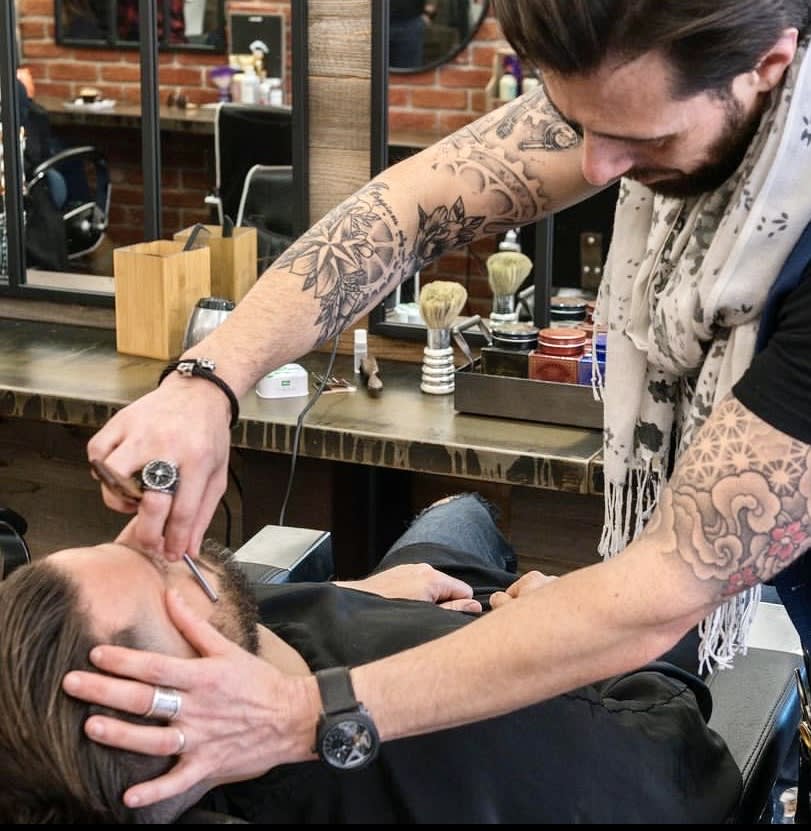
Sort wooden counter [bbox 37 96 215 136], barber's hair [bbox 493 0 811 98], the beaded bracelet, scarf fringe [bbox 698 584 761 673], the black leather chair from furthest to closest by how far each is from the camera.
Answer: wooden counter [bbox 37 96 215 136] → the black leather chair → scarf fringe [bbox 698 584 761 673] → the beaded bracelet → barber's hair [bbox 493 0 811 98]

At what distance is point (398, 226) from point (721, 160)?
0.53m

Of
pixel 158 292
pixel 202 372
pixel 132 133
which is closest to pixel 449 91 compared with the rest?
pixel 132 133

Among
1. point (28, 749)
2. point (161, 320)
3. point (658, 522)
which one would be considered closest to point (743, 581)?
point (658, 522)

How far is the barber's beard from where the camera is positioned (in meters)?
1.39

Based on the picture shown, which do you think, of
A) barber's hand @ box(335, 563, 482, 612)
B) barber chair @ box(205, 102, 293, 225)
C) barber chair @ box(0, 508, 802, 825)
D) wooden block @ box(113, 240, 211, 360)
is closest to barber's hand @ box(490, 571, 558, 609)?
barber's hand @ box(335, 563, 482, 612)

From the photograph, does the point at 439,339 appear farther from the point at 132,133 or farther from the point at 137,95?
the point at 137,95

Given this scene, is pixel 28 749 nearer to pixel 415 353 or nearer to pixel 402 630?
pixel 402 630

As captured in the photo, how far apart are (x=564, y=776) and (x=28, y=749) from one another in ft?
1.89

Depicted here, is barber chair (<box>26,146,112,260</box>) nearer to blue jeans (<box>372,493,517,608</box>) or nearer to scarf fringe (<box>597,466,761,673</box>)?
blue jeans (<box>372,493,517,608</box>)

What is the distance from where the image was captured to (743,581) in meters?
1.31

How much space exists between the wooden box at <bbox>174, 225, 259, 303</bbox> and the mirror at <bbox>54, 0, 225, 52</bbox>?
10.8 feet

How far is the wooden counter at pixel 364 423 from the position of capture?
2.68 metres

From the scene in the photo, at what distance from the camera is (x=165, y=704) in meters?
1.29

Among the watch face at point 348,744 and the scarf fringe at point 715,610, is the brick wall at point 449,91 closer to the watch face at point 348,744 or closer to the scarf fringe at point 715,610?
the scarf fringe at point 715,610
